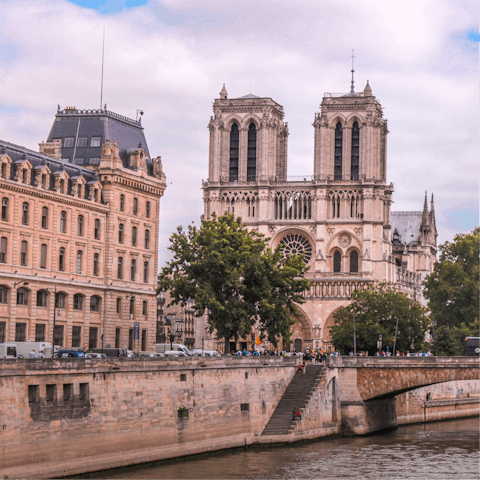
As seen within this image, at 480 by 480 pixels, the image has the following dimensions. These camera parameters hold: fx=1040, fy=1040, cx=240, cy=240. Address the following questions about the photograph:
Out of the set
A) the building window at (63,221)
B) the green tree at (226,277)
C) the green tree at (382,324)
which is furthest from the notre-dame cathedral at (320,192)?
the building window at (63,221)

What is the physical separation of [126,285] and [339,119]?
73452mm

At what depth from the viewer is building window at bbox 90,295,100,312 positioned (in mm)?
82125

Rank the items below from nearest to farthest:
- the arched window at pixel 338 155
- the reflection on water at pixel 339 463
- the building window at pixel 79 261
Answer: the reflection on water at pixel 339 463 → the building window at pixel 79 261 → the arched window at pixel 338 155

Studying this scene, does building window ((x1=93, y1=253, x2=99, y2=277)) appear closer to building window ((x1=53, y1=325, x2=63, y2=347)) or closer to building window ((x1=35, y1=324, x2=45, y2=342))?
building window ((x1=53, y1=325, x2=63, y2=347))

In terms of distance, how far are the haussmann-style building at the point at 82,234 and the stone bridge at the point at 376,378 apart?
15.2 metres

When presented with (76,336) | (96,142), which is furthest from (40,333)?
(96,142)

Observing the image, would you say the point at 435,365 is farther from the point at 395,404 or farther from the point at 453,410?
the point at 453,410

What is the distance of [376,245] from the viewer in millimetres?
148000

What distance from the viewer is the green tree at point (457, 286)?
118 m

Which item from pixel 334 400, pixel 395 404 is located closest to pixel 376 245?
pixel 395 404

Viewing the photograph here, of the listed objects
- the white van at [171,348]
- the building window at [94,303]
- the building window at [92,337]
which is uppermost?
the building window at [94,303]

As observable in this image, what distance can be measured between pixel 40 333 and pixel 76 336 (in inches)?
155

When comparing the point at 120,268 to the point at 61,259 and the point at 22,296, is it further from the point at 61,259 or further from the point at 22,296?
the point at 22,296

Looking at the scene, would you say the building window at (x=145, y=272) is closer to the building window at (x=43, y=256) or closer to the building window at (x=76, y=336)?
the building window at (x=76, y=336)
